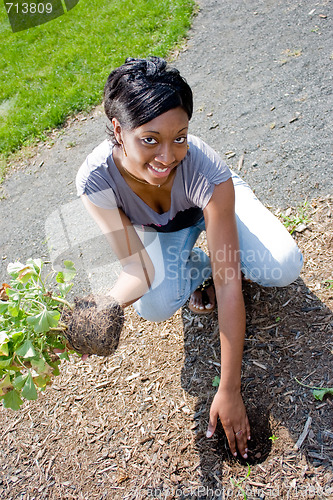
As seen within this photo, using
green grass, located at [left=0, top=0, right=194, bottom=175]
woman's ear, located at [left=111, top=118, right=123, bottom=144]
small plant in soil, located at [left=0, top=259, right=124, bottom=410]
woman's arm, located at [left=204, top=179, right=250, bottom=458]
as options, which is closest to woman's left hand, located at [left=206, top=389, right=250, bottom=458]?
woman's arm, located at [left=204, top=179, right=250, bottom=458]

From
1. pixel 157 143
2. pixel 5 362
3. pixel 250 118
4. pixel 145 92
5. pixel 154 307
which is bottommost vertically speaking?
pixel 250 118

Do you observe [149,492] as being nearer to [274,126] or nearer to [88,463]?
[88,463]

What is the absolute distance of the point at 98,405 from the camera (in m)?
2.32

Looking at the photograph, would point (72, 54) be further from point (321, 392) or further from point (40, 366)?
point (321, 392)

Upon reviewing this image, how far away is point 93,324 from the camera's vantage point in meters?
1.76

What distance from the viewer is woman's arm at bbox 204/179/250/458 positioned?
1.80 metres

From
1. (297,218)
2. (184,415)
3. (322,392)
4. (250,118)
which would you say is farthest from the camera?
→ (250,118)

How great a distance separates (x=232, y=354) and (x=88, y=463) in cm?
93

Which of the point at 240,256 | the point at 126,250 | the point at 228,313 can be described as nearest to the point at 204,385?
the point at 228,313

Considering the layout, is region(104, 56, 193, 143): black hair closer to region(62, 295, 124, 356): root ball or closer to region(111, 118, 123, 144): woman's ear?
region(111, 118, 123, 144): woman's ear

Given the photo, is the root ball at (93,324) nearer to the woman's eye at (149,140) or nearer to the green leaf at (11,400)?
the green leaf at (11,400)

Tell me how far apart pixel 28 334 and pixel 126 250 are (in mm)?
635

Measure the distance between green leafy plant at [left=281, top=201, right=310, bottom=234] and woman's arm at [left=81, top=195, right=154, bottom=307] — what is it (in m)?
1.06

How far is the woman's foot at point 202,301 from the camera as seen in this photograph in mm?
2512
